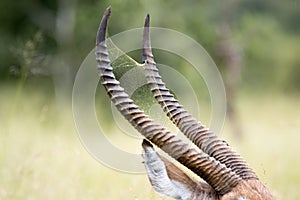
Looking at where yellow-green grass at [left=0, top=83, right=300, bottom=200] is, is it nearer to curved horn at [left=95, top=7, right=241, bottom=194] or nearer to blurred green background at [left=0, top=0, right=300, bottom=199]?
blurred green background at [left=0, top=0, right=300, bottom=199]

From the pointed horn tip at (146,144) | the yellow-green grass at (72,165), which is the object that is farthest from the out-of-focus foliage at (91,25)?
the pointed horn tip at (146,144)

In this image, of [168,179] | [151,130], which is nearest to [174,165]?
[168,179]

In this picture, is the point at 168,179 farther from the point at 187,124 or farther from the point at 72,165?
the point at 72,165

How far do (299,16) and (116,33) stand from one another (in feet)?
64.9

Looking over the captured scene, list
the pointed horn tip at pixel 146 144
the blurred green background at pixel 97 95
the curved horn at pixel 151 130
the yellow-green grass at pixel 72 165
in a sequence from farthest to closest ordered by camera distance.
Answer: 1. the blurred green background at pixel 97 95
2. the yellow-green grass at pixel 72 165
3. the curved horn at pixel 151 130
4. the pointed horn tip at pixel 146 144

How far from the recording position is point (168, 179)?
5.20m

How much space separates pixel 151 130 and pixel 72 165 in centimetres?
402

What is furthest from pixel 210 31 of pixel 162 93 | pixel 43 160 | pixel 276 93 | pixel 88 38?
pixel 162 93

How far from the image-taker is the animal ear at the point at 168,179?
16.8 feet

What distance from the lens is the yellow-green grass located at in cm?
779

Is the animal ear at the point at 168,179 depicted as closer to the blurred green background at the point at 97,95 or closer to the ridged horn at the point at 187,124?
the ridged horn at the point at 187,124

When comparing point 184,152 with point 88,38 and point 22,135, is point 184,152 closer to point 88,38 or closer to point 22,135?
point 22,135

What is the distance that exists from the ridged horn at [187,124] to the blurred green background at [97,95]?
101 cm

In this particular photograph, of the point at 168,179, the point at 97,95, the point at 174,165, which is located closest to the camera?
the point at 168,179
